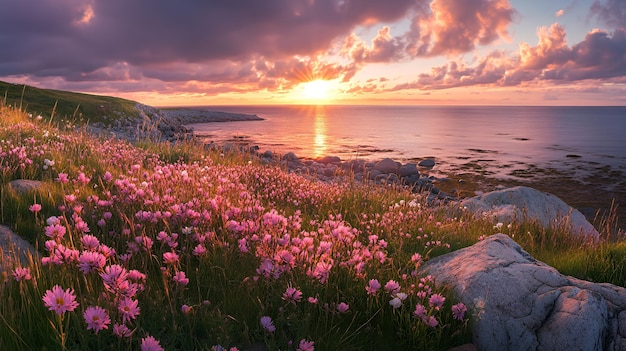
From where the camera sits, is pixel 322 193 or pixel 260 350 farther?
pixel 322 193

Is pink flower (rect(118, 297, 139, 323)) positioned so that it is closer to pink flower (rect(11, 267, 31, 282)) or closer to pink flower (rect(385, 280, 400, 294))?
pink flower (rect(11, 267, 31, 282))

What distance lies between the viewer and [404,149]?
49656 millimetres

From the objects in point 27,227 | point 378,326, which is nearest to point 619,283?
point 378,326

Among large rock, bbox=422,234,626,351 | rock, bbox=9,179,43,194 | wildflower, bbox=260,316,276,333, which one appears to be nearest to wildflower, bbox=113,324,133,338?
wildflower, bbox=260,316,276,333

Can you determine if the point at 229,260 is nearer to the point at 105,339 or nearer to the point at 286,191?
the point at 105,339

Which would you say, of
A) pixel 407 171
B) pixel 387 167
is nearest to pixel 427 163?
pixel 387 167

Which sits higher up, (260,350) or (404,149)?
(260,350)

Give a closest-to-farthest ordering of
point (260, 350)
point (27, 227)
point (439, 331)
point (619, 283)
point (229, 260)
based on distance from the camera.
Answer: point (260, 350), point (439, 331), point (229, 260), point (27, 227), point (619, 283)

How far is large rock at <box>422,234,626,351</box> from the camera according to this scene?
3320 mm

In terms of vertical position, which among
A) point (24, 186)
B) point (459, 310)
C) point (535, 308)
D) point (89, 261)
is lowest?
point (535, 308)

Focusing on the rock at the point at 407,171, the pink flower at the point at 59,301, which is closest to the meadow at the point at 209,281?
the pink flower at the point at 59,301

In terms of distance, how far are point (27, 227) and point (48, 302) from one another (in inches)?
119

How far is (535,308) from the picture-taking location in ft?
11.7

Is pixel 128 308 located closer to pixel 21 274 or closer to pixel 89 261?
pixel 89 261
